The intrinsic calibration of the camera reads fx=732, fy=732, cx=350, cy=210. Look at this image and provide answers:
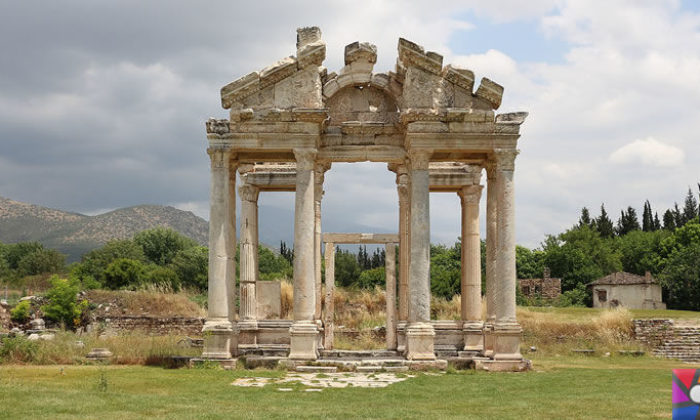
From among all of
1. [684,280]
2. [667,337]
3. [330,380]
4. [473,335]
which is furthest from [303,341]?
[684,280]

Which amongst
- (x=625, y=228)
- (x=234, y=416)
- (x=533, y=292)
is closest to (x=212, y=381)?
(x=234, y=416)

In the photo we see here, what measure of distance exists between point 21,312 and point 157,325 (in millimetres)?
5700

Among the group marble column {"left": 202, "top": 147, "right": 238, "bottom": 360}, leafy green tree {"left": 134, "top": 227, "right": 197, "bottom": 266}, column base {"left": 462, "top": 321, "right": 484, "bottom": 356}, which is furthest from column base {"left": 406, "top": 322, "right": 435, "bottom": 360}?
leafy green tree {"left": 134, "top": 227, "right": 197, "bottom": 266}

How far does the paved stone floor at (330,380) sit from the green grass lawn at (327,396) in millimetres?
402

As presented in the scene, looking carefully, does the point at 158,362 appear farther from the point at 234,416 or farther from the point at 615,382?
the point at 615,382

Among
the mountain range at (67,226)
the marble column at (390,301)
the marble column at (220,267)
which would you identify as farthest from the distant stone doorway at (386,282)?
the mountain range at (67,226)

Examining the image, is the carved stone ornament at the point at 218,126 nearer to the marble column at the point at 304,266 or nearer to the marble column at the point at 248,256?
the marble column at the point at 304,266

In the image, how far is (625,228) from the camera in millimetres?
94500

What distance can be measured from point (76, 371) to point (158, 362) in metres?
3.04

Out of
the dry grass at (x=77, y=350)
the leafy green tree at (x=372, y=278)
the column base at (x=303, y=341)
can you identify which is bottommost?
the dry grass at (x=77, y=350)

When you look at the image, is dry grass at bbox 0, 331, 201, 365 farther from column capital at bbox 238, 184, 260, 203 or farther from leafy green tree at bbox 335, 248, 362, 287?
leafy green tree at bbox 335, 248, 362, 287

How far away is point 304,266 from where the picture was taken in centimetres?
2095

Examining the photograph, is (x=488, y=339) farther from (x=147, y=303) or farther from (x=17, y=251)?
(x=17, y=251)

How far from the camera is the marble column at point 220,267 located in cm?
2069
